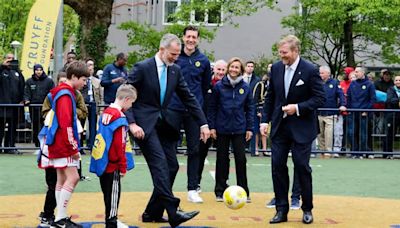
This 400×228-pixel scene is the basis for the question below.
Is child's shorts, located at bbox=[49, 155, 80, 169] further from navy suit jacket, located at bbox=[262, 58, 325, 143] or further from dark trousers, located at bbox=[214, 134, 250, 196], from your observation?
dark trousers, located at bbox=[214, 134, 250, 196]

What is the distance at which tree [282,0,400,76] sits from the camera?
28438mm

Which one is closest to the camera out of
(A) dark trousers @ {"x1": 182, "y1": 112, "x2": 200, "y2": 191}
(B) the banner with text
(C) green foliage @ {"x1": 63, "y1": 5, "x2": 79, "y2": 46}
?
(A) dark trousers @ {"x1": 182, "y1": 112, "x2": 200, "y2": 191}

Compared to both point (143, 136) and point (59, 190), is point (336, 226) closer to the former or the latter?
point (143, 136)

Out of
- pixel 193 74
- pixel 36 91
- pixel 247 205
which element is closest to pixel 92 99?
pixel 36 91

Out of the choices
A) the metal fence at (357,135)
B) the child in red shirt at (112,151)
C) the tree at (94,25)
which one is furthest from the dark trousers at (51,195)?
the tree at (94,25)

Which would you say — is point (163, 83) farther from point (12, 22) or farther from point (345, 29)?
point (12, 22)

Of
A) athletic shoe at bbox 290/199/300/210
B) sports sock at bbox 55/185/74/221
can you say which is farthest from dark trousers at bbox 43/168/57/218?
athletic shoe at bbox 290/199/300/210

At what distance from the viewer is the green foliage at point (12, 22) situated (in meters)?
45.1

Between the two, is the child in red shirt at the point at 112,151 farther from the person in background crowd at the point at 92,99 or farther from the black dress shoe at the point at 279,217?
the person in background crowd at the point at 92,99

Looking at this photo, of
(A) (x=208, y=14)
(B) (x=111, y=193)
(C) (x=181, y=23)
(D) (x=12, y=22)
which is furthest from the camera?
(D) (x=12, y=22)

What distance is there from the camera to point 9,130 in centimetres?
1806

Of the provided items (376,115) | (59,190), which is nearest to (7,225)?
(59,190)

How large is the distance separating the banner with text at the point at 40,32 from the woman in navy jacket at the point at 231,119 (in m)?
9.18

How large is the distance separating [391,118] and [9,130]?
8.14m
